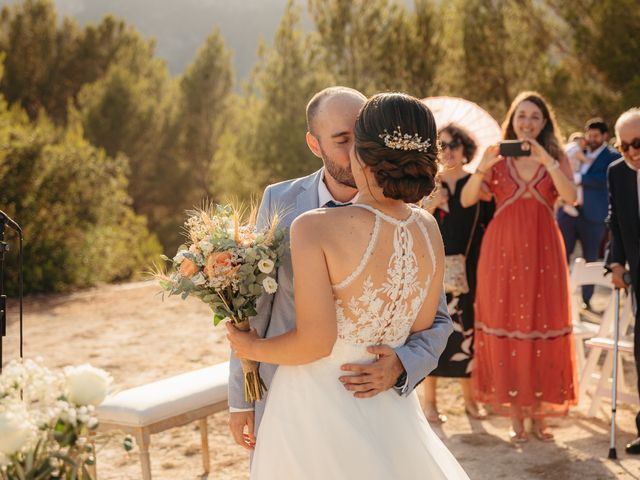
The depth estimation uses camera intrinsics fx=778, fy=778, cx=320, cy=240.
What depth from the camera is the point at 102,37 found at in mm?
29797

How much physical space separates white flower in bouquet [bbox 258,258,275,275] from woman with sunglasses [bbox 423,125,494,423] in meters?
3.06

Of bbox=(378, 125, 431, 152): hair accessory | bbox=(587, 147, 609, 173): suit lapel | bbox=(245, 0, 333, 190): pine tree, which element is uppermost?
bbox=(245, 0, 333, 190): pine tree

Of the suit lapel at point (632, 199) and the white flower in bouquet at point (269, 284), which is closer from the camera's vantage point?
the white flower in bouquet at point (269, 284)

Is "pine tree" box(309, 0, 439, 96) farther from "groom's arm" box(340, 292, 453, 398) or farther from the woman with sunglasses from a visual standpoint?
"groom's arm" box(340, 292, 453, 398)

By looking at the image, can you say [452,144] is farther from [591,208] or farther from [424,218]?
[591,208]

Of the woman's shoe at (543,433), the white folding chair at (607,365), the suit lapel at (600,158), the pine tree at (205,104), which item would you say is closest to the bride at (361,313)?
the woman's shoe at (543,433)

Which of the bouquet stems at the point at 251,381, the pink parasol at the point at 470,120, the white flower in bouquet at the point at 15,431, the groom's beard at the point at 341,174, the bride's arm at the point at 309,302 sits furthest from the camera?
the pink parasol at the point at 470,120

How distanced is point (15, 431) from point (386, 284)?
3.57 ft

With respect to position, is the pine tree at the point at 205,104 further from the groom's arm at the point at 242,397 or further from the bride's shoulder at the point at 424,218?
the bride's shoulder at the point at 424,218

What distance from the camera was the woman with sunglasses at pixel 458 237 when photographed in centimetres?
538

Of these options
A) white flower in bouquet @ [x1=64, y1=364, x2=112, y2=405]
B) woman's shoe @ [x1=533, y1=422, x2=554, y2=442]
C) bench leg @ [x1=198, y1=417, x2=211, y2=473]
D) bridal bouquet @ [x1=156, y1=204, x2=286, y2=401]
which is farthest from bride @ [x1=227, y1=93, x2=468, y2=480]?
woman's shoe @ [x1=533, y1=422, x2=554, y2=442]

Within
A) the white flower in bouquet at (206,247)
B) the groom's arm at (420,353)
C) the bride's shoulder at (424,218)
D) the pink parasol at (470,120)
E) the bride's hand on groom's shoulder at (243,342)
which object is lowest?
the groom's arm at (420,353)

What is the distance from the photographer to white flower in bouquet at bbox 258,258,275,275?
2.37 meters

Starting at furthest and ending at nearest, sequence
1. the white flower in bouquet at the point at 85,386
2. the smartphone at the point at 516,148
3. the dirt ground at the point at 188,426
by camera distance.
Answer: the smartphone at the point at 516,148, the dirt ground at the point at 188,426, the white flower in bouquet at the point at 85,386
